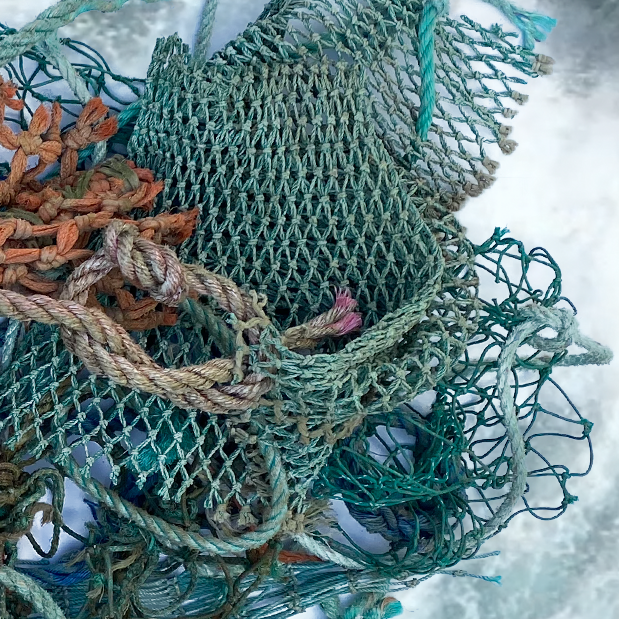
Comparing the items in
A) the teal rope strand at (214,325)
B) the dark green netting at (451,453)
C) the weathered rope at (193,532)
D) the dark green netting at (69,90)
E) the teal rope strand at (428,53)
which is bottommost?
the dark green netting at (451,453)

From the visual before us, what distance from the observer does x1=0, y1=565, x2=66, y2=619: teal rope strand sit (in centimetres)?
64

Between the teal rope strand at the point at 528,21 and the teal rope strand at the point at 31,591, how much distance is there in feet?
2.50

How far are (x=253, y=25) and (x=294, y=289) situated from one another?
0.27m

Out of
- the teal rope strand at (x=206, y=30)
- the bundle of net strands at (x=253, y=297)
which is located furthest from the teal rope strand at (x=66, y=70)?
A: the teal rope strand at (x=206, y=30)

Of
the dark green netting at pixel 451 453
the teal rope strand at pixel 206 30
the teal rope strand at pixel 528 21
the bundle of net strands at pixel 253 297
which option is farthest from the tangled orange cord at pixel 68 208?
the teal rope strand at pixel 528 21

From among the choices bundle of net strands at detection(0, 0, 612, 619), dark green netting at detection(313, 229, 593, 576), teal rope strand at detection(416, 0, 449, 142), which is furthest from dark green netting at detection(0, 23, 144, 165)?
dark green netting at detection(313, 229, 593, 576)

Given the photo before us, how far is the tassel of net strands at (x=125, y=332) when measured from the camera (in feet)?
1.75

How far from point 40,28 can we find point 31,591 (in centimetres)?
55

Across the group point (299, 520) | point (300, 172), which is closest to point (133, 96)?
point (300, 172)

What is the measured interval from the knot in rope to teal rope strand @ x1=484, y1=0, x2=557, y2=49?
460mm

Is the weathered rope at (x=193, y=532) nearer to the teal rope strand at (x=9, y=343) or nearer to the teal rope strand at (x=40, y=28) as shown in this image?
the teal rope strand at (x=9, y=343)

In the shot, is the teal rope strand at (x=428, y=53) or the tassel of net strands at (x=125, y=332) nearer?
the tassel of net strands at (x=125, y=332)

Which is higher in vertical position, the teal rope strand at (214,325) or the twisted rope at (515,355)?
the teal rope strand at (214,325)

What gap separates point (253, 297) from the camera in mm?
572
